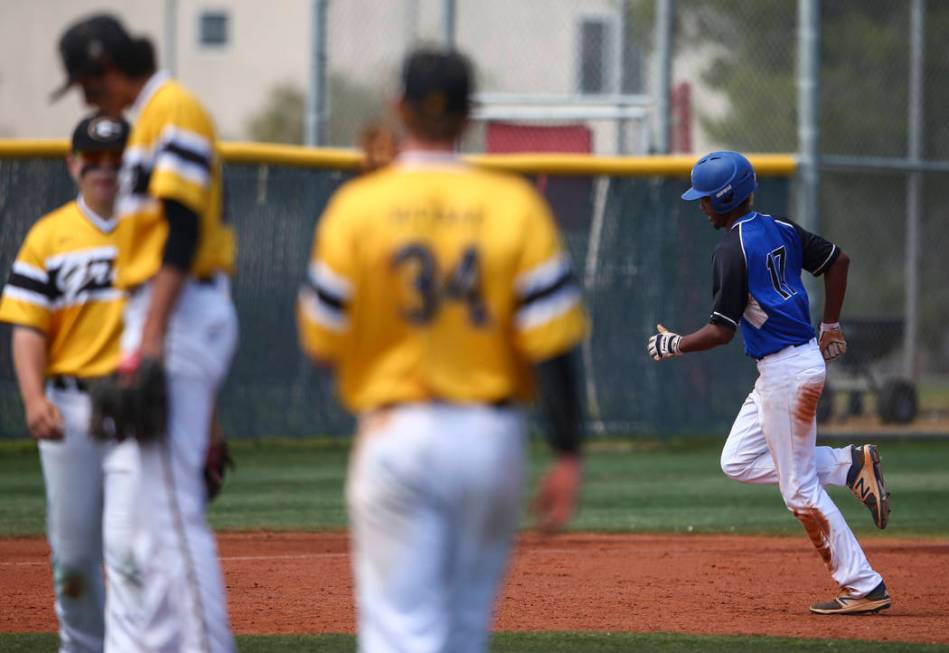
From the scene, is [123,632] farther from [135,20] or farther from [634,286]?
[135,20]

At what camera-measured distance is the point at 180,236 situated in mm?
4062

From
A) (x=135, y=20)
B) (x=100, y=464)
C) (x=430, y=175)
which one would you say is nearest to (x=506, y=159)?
(x=100, y=464)

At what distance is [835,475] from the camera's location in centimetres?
735

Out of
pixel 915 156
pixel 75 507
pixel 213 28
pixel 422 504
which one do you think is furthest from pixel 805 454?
pixel 213 28

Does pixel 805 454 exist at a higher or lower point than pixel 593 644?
higher

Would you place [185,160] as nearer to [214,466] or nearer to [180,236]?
[180,236]

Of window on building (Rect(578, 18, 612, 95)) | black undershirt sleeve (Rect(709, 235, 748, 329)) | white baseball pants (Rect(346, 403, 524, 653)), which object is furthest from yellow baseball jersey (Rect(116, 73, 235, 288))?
window on building (Rect(578, 18, 612, 95))

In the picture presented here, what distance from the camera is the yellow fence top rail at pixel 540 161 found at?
14.1 meters

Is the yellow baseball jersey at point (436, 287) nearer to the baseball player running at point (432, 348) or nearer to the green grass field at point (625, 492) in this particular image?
the baseball player running at point (432, 348)

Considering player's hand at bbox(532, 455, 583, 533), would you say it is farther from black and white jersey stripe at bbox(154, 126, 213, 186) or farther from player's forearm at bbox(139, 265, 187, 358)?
black and white jersey stripe at bbox(154, 126, 213, 186)

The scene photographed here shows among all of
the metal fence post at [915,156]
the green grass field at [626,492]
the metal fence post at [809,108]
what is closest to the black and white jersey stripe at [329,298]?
the green grass field at [626,492]

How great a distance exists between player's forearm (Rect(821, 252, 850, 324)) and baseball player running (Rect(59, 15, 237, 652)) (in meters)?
3.96

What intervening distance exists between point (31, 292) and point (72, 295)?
128 millimetres

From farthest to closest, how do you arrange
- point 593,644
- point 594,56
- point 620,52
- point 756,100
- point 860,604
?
point 756,100
point 594,56
point 620,52
point 860,604
point 593,644
